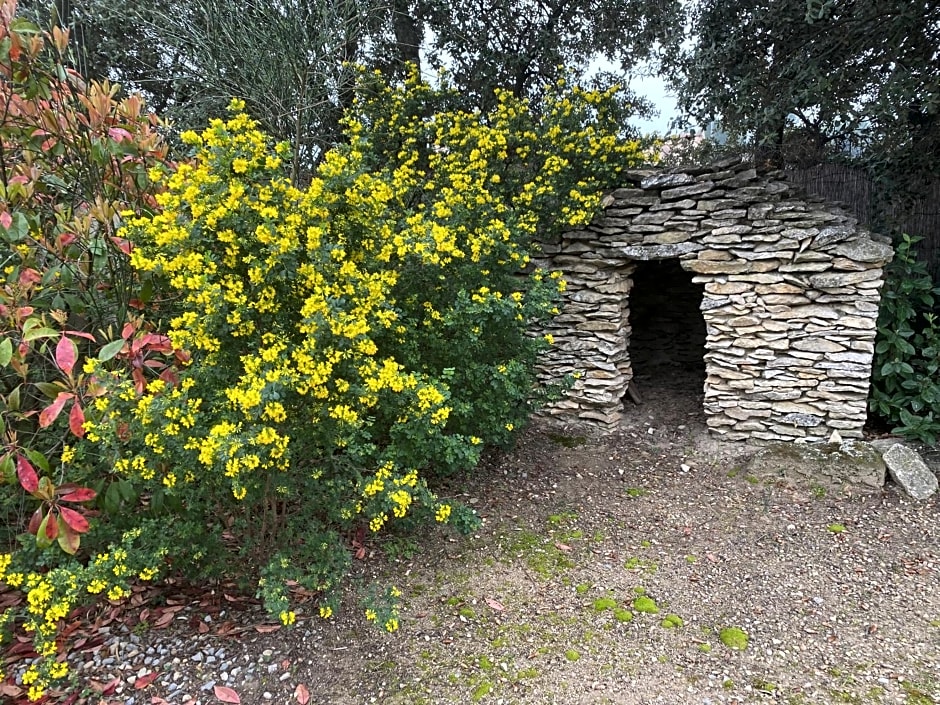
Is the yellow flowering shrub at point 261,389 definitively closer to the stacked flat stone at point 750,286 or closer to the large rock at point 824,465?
the stacked flat stone at point 750,286

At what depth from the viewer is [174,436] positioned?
204 cm

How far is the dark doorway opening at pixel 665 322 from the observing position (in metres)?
6.36

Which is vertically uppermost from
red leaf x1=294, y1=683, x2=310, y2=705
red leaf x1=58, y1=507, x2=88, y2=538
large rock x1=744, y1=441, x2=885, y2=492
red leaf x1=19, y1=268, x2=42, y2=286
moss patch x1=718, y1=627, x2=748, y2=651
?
red leaf x1=19, y1=268, x2=42, y2=286

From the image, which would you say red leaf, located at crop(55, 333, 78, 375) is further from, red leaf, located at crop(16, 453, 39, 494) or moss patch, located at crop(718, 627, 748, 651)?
moss patch, located at crop(718, 627, 748, 651)

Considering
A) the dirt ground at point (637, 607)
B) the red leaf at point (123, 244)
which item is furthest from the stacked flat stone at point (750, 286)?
the red leaf at point (123, 244)

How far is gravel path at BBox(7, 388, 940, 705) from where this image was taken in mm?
2299

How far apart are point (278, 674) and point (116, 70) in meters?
5.54

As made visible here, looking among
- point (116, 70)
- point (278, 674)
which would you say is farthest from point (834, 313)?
point (116, 70)

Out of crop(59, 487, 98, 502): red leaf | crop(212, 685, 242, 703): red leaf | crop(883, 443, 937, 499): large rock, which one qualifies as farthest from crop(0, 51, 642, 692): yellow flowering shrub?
crop(883, 443, 937, 499): large rock

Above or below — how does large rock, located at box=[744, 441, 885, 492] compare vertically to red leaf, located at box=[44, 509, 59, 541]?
below

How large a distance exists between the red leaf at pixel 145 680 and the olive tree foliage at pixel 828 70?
4.39 meters

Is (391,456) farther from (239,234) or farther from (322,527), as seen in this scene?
(239,234)

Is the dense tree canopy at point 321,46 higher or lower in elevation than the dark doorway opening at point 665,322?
A: higher

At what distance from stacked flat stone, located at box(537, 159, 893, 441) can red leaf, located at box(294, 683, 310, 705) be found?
10.7 ft
